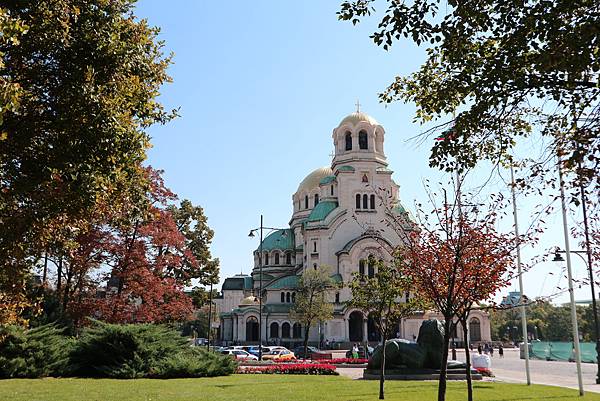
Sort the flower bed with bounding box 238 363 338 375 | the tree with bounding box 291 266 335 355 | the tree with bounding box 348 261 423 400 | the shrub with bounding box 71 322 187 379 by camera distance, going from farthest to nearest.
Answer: the tree with bounding box 291 266 335 355 → the flower bed with bounding box 238 363 338 375 → the shrub with bounding box 71 322 187 379 → the tree with bounding box 348 261 423 400

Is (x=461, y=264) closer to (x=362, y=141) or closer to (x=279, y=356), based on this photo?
(x=279, y=356)

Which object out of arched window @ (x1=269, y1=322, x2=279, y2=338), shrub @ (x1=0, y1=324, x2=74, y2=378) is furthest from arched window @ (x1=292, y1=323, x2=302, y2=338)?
shrub @ (x1=0, y1=324, x2=74, y2=378)

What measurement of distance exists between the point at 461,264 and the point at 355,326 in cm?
5242

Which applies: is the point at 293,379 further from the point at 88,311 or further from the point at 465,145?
the point at 465,145

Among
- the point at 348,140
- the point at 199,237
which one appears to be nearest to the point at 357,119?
the point at 348,140

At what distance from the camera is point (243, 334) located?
2813 inches

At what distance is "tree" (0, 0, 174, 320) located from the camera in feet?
33.4

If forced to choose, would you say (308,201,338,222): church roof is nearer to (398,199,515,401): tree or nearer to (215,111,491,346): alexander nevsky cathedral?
(215,111,491,346): alexander nevsky cathedral

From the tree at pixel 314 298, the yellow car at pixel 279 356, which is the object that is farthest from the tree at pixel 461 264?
the tree at pixel 314 298

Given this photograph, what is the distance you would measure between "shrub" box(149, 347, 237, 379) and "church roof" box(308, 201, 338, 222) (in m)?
44.2

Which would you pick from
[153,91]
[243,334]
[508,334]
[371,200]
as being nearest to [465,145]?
[153,91]

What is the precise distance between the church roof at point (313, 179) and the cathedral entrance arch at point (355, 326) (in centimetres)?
2444

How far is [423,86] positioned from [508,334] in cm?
9085

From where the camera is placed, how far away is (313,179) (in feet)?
277
